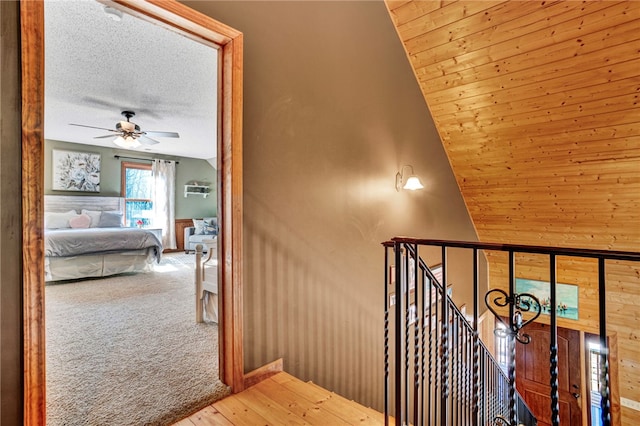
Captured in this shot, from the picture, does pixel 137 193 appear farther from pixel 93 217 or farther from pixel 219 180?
pixel 219 180

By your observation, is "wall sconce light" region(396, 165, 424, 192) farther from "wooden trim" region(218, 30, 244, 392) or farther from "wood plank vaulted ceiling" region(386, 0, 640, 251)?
"wooden trim" region(218, 30, 244, 392)

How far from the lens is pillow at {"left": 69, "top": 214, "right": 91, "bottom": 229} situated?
5.41 meters

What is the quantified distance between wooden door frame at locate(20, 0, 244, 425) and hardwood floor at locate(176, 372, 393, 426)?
0.12 m

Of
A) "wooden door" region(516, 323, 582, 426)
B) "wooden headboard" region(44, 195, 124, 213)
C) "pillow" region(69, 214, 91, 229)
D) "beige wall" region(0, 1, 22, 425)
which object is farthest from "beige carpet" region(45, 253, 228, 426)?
"wooden door" region(516, 323, 582, 426)

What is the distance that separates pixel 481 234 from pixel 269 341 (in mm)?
4674

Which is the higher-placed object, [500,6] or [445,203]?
[500,6]

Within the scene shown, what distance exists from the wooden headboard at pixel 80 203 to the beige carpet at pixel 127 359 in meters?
3.04

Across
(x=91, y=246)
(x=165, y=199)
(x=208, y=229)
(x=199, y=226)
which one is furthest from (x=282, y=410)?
(x=165, y=199)

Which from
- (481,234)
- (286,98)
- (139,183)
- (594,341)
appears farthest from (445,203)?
(139,183)

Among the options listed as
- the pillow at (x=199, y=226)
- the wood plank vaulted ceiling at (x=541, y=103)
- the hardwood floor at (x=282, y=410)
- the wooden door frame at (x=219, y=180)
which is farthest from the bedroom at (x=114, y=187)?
the wood plank vaulted ceiling at (x=541, y=103)

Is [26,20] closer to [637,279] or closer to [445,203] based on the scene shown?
[445,203]

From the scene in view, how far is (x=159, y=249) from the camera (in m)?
5.02

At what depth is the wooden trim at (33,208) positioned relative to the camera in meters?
1.16

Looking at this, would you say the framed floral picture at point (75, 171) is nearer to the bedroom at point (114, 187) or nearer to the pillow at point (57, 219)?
the bedroom at point (114, 187)
